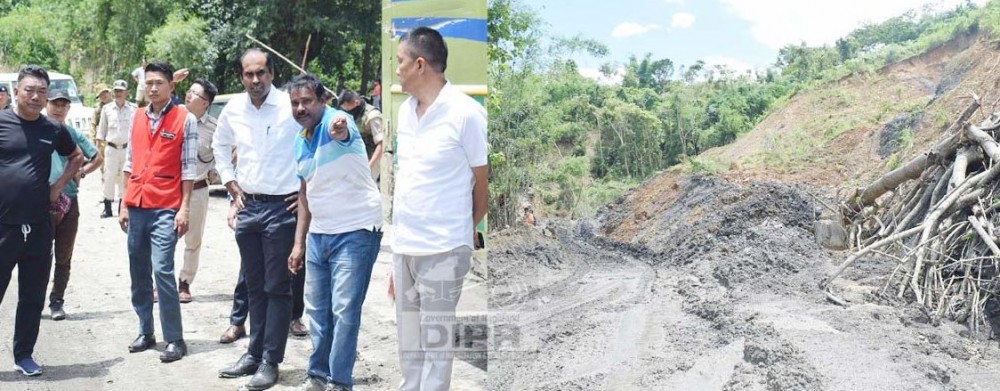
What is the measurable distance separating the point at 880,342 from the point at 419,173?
12.9ft

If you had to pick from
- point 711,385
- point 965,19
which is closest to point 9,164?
point 711,385

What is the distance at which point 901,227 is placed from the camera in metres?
8.98

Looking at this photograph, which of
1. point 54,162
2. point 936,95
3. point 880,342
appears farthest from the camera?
point 936,95

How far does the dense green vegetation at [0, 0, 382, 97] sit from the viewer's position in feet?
61.8

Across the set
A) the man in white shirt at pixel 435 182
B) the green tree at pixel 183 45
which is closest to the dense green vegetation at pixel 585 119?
the man in white shirt at pixel 435 182

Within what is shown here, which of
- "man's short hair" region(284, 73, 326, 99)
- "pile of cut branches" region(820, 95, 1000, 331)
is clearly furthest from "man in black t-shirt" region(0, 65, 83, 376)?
"pile of cut branches" region(820, 95, 1000, 331)

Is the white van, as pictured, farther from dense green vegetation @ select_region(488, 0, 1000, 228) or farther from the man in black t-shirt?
the man in black t-shirt

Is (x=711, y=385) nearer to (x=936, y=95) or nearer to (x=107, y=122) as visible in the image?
(x=107, y=122)

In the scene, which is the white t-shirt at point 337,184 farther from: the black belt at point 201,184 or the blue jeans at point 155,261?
the black belt at point 201,184

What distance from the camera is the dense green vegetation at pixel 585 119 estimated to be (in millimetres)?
9000

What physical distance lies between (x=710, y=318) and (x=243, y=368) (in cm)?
351

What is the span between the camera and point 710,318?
283 inches

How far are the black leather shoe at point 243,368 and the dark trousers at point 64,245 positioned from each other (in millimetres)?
2065

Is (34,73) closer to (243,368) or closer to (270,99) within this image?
(270,99)
